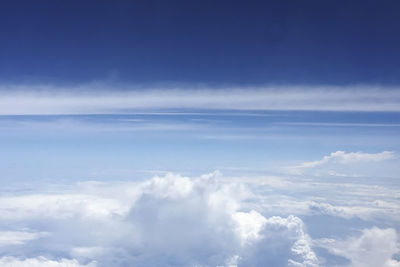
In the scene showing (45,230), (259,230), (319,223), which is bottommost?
(45,230)

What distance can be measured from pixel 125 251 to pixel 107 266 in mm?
7230

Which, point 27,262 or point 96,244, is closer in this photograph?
point 27,262

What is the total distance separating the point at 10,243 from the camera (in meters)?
58.5

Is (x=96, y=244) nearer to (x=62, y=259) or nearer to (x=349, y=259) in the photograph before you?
(x=62, y=259)

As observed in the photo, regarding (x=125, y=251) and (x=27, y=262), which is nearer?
(x=27, y=262)

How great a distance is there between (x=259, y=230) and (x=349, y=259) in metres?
14.7

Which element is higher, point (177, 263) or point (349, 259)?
point (349, 259)

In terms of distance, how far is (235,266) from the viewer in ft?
150

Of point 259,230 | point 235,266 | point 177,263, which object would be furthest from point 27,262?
point 259,230

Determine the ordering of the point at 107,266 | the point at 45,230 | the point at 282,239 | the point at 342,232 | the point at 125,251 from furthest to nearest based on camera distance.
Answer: the point at 45,230 < the point at 342,232 < the point at 125,251 < the point at 107,266 < the point at 282,239

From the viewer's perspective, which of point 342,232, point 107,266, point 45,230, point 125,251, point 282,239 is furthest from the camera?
point 45,230

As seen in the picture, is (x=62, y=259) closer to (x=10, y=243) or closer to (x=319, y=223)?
(x=10, y=243)

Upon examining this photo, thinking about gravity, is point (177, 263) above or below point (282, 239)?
below

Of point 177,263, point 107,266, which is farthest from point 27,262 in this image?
point 177,263
